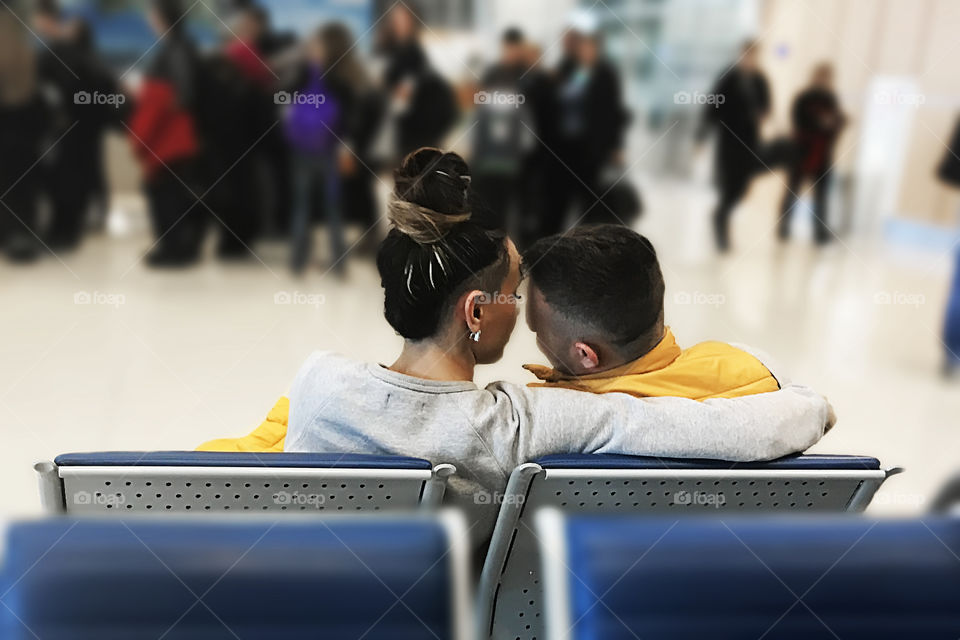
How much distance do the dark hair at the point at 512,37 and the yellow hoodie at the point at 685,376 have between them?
4366 millimetres

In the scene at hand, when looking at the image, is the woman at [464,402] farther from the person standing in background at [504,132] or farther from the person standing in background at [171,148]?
the person standing in background at [171,148]

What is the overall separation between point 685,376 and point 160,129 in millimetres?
4792

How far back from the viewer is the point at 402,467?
0.93 m

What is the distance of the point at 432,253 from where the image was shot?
3.67 feet

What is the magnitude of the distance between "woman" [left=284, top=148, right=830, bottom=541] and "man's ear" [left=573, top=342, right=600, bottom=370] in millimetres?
118

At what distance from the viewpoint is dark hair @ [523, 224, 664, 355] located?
120cm

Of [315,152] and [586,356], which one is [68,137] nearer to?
[315,152]

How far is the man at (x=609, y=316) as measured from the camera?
3.92ft

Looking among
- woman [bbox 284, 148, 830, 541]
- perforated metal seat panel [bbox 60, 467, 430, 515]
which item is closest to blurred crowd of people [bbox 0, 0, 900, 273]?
woman [bbox 284, 148, 830, 541]

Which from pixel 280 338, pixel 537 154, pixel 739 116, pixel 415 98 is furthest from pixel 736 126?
pixel 280 338

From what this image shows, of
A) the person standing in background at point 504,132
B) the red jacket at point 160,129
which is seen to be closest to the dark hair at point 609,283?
the person standing in background at point 504,132

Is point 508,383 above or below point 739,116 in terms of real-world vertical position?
below

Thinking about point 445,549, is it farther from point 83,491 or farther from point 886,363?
point 886,363

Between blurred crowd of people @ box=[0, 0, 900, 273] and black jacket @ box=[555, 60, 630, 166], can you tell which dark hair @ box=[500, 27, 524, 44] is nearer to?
blurred crowd of people @ box=[0, 0, 900, 273]
